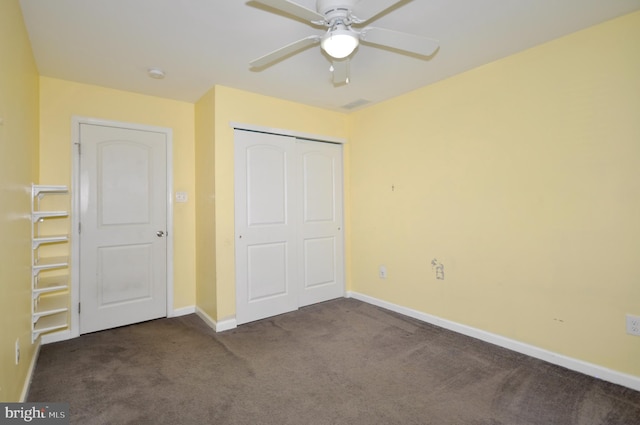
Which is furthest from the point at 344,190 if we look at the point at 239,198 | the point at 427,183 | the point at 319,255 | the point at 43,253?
the point at 43,253

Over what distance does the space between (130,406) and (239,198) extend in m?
1.92

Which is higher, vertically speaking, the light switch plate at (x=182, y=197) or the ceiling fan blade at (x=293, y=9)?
the ceiling fan blade at (x=293, y=9)

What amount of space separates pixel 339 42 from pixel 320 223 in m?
2.45

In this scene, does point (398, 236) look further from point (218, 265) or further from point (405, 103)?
point (218, 265)

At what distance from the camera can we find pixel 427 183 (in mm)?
3197

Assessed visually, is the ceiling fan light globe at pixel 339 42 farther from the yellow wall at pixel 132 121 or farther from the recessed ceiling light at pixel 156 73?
the yellow wall at pixel 132 121

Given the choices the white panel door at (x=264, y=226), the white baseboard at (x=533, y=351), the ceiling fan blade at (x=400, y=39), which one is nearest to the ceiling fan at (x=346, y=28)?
the ceiling fan blade at (x=400, y=39)

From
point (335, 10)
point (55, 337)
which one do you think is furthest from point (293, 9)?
point (55, 337)

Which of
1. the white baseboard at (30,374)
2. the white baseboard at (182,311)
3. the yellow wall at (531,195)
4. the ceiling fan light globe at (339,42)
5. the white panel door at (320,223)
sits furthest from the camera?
the white panel door at (320,223)

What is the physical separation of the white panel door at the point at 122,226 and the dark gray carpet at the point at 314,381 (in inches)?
12.9

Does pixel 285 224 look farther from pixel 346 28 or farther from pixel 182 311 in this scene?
pixel 346 28

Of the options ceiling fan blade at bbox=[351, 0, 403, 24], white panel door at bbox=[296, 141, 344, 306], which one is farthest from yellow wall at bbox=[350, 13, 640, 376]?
ceiling fan blade at bbox=[351, 0, 403, 24]

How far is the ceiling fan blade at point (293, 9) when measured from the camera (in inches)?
56.5

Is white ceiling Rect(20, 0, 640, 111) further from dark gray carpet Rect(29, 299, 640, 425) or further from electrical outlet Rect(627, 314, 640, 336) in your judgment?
dark gray carpet Rect(29, 299, 640, 425)
